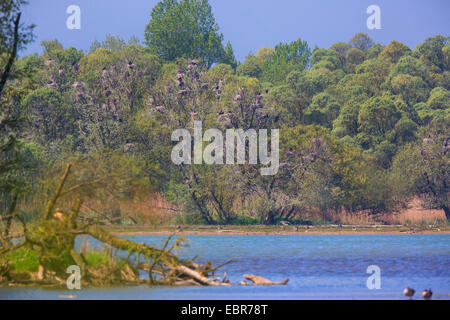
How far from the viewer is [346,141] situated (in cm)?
8044

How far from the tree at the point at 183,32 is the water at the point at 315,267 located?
59.9 m

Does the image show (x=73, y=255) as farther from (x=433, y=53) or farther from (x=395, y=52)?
(x=395, y=52)

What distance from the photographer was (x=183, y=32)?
389 ft

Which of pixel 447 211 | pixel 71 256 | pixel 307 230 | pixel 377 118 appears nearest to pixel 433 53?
pixel 377 118

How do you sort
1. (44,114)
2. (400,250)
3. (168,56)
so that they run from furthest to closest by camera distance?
(168,56) → (44,114) → (400,250)

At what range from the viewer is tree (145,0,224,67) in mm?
116750

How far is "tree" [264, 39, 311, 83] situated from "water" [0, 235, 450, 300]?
56.7 meters

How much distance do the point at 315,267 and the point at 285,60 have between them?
93.2 m

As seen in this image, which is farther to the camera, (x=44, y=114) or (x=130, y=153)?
(x=44, y=114)

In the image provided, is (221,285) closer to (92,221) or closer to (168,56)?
(92,221)

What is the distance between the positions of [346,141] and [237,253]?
39.7 meters

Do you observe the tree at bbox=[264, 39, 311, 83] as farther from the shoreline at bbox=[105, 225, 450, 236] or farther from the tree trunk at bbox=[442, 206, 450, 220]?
the shoreline at bbox=[105, 225, 450, 236]

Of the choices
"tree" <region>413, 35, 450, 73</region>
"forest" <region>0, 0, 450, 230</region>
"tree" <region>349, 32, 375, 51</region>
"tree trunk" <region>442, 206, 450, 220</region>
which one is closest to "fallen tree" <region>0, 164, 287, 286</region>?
"forest" <region>0, 0, 450, 230</region>
